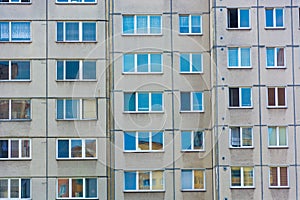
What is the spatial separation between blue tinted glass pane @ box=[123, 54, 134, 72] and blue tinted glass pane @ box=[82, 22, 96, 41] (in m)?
2.14

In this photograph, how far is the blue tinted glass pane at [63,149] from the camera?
40.5 metres

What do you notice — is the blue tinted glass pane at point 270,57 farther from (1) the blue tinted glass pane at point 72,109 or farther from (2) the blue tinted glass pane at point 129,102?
(1) the blue tinted glass pane at point 72,109

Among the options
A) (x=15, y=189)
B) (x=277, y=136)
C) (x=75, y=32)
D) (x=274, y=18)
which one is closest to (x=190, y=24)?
(x=274, y=18)

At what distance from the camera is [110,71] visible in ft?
135

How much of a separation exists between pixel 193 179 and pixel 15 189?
10049 mm

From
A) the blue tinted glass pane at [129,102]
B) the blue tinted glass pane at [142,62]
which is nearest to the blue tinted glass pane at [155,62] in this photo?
the blue tinted glass pane at [142,62]

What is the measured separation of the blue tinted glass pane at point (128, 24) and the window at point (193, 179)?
8747 mm

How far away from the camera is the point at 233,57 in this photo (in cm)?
4031

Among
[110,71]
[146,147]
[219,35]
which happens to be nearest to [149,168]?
[146,147]

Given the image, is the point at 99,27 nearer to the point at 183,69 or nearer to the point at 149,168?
the point at 183,69

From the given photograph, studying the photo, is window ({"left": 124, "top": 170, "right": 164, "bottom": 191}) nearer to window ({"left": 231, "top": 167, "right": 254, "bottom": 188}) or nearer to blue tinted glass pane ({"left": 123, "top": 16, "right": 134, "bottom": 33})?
window ({"left": 231, "top": 167, "right": 254, "bottom": 188})

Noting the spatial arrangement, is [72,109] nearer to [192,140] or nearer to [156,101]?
[156,101]

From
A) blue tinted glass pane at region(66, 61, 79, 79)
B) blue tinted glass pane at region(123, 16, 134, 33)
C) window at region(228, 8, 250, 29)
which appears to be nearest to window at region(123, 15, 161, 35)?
blue tinted glass pane at region(123, 16, 134, 33)

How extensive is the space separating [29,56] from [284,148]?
606 inches
